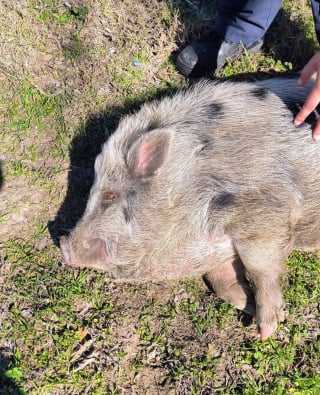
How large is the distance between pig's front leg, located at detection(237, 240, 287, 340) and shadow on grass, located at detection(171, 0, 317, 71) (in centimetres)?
207

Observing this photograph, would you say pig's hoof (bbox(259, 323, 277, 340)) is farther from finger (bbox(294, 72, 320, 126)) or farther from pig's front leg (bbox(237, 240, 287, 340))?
finger (bbox(294, 72, 320, 126))

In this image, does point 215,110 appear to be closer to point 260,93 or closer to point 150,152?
point 260,93

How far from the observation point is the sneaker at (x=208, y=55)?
15.0ft

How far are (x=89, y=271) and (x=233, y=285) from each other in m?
1.10

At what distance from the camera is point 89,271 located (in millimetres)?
3979

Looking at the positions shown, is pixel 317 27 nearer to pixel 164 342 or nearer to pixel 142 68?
pixel 142 68

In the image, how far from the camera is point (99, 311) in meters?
3.82

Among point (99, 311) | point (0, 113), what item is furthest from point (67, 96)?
point (99, 311)

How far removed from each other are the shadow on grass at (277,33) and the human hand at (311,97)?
1.36 meters

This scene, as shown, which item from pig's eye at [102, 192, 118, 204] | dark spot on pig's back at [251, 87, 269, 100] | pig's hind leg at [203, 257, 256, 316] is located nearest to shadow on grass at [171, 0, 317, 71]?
dark spot on pig's back at [251, 87, 269, 100]

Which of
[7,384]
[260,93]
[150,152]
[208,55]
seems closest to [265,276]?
[150,152]

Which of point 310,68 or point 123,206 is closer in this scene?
point 310,68

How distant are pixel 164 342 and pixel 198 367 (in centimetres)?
30

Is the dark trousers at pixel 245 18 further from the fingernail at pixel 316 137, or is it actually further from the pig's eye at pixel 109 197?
the pig's eye at pixel 109 197
